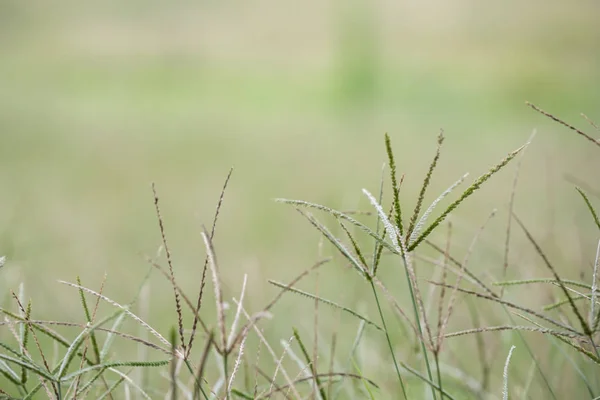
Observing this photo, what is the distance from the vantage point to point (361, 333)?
0.38 meters

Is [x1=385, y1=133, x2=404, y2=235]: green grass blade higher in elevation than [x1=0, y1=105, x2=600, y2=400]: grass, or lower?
higher

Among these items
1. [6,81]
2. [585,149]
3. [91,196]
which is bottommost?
[91,196]

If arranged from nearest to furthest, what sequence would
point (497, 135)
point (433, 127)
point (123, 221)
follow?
Result: point (123, 221) < point (497, 135) < point (433, 127)

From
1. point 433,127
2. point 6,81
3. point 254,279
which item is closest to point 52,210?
point 254,279

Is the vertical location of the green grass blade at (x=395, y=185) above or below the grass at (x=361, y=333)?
above

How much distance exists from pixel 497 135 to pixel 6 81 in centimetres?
202

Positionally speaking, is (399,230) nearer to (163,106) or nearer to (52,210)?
(52,210)

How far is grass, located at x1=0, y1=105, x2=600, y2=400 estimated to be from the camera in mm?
299

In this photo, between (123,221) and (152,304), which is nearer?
(152,304)

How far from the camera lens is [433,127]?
2215mm

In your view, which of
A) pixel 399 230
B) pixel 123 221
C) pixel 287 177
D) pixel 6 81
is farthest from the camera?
pixel 6 81

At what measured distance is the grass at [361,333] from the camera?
0.30m

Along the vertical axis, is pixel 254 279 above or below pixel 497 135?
below

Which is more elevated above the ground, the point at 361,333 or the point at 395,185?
the point at 395,185
